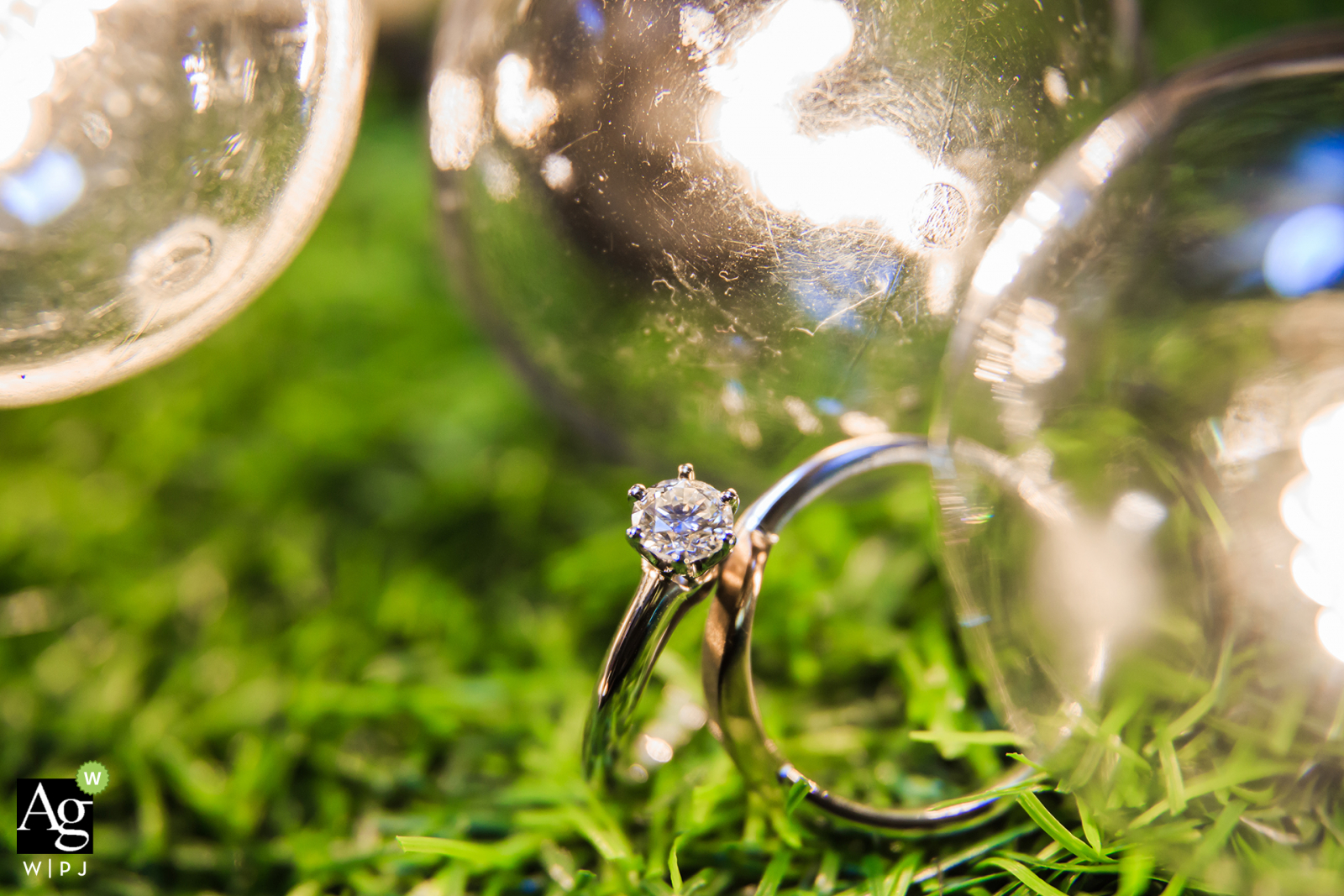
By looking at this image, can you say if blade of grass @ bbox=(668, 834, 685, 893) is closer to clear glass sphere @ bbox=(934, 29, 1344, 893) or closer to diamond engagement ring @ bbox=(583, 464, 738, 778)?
diamond engagement ring @ bbox=(583, 464, 738, 778)

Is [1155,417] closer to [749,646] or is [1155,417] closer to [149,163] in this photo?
[749,646]

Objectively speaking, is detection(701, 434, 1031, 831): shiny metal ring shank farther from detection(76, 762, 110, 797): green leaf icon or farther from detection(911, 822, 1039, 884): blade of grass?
detection(76, 762, 110, 797): green leaf icon

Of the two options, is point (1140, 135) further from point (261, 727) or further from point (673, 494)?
point (261, 727)

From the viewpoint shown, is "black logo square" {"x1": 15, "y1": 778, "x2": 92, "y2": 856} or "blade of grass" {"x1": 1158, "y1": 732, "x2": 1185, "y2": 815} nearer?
"blade of grass" {"x1": 1158, "y1": 732, "x2": 1185, "y2": 815}

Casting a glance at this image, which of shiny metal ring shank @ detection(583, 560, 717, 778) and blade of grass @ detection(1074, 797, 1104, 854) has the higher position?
shiny metal ring shank @ detection(583, 560, 717, 778)

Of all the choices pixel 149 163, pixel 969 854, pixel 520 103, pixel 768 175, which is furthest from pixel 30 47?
pixel 969 854

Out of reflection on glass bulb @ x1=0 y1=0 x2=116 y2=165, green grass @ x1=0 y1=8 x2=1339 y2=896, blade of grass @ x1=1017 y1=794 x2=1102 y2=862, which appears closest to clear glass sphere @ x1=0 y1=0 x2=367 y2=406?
reflection on glass bulb @ x1=0 y1=0 x2=116 y2=165

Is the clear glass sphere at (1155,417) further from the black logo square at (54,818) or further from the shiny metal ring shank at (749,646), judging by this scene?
the black logo square at (54,818)

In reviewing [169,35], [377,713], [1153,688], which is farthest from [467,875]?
[169,35]

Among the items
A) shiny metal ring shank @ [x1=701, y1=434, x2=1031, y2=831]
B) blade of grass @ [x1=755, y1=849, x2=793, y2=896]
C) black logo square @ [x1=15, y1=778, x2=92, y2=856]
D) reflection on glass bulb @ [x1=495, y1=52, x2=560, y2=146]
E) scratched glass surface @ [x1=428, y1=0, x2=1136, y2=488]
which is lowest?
blade of grass @ [x1=755, y1=849, x2=793, y2=896]
